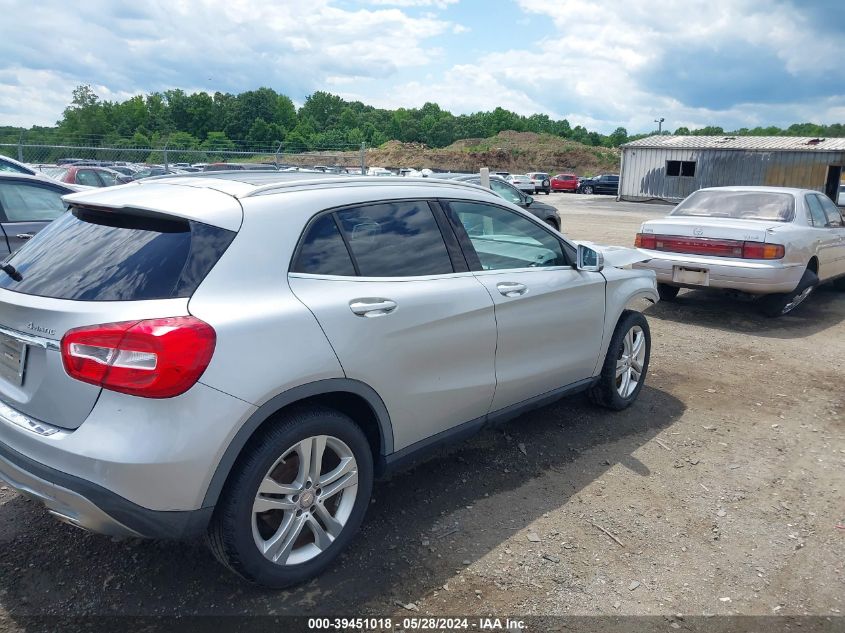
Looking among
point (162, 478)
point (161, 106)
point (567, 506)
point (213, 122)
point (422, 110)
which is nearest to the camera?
point (162, 478)

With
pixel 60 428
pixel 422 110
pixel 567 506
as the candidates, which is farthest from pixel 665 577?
pixel 422 110

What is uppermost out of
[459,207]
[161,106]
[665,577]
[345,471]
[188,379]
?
[161,106]

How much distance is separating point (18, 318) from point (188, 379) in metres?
0.84

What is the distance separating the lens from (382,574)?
3000 millimetres

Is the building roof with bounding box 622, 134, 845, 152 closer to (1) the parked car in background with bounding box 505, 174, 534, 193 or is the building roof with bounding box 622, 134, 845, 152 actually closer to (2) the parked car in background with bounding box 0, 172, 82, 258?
(1) the parked car in background with bounding box 505, 174, 534, 193

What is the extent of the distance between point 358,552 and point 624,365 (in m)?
2.61

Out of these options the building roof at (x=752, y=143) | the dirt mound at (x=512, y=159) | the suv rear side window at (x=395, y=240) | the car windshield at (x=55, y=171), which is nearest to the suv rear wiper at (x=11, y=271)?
the suv rear side window at (x=395, y=240)

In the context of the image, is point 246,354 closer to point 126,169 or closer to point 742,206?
point 742,206

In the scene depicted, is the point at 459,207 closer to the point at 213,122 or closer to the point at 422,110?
the point at 213,122

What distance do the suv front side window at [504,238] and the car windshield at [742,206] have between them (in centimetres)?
486

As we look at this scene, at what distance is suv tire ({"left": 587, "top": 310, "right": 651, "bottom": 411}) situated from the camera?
4.75 metres

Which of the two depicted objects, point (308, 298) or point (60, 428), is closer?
point (60, 428)

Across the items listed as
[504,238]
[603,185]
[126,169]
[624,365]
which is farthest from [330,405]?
[603,185]

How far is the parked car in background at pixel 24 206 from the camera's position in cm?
621
